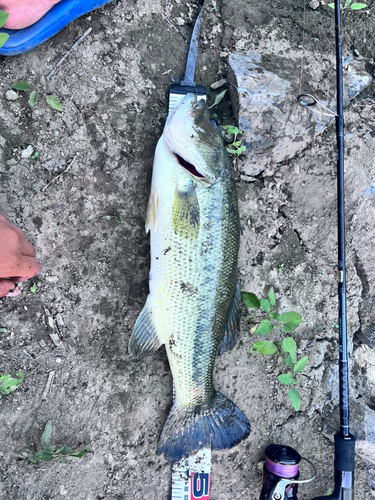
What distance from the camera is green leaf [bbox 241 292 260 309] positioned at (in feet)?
9.23

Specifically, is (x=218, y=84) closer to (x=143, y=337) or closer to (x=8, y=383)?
(x=143, y=337)

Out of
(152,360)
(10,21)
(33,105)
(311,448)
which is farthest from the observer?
(311,448)

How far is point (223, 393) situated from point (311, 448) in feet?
3.05

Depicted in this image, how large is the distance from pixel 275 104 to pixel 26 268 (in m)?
2.22

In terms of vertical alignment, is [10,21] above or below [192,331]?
above

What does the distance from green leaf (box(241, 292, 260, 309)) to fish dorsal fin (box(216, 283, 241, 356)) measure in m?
0.04

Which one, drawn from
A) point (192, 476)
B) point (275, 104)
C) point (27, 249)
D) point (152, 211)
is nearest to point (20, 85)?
point (27, 249)

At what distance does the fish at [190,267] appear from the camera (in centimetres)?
253

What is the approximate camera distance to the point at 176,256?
8.31 feet

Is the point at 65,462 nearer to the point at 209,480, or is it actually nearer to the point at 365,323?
the point at 209,480

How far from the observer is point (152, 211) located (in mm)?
2646

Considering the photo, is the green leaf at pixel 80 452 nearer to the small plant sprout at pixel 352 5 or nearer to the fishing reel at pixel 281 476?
the fishing reel at pixel 281 476

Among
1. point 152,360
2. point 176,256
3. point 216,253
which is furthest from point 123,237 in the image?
point 152,360

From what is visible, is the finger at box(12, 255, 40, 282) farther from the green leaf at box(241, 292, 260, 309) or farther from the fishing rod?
the fishing rod
